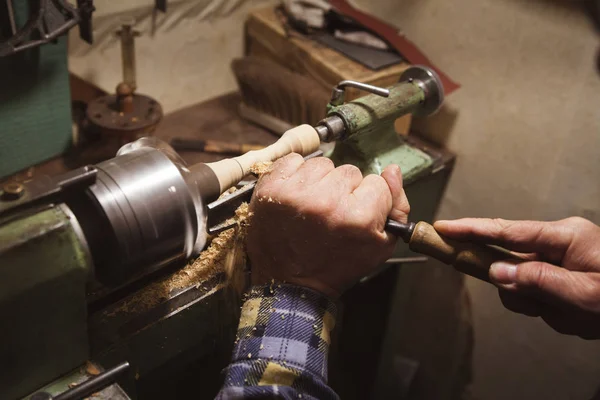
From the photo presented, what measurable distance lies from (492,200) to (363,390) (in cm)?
72

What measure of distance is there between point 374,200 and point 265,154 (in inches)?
8.2

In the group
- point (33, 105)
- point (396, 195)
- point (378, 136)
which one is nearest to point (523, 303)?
point (396, 195)

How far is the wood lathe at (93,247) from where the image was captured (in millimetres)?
703

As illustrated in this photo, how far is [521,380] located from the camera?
189cm

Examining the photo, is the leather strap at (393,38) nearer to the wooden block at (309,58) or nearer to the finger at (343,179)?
the wooden block at (309,58)

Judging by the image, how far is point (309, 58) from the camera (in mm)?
1602

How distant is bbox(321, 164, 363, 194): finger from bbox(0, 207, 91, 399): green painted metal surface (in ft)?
1.20

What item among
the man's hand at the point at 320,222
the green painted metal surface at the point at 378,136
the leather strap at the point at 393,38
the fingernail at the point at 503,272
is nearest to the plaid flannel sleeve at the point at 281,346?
the man's hand at the point at 320,222

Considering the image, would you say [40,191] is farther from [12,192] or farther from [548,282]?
[548,282]

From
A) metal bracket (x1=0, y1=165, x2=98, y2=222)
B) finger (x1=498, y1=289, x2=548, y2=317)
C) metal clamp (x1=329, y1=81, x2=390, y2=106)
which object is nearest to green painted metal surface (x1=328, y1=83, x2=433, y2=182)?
metal clamp (x1=329, y1=81, x2=390, y2=106)

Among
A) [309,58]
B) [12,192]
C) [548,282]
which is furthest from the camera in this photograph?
[309,58]

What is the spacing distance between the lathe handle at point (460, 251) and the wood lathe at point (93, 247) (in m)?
0.29

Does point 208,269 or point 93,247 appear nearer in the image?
point 93,247

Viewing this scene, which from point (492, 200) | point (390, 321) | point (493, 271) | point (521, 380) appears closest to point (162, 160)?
point (493, 271)
